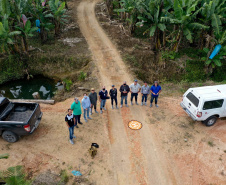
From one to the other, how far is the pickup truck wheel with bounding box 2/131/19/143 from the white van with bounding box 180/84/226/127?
898 cm

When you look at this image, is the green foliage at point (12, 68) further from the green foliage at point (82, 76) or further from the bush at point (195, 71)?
the bush at point (195, 71)

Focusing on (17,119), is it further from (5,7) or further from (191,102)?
(5,7)

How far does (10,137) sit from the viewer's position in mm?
9070

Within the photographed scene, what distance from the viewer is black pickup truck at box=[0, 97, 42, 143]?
8672 mm

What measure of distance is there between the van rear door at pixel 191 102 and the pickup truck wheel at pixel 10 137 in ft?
29.2

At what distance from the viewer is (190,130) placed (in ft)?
33.9

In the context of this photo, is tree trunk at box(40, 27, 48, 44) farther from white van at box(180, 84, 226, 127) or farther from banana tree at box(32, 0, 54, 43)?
white van at box(180, 84, 226, 127)

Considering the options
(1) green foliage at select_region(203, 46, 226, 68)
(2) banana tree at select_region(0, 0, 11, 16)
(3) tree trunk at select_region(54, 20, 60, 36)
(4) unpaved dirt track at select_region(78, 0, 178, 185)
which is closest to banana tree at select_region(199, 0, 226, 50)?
(1) green foliage at select_region(203, 46, 226, 68)

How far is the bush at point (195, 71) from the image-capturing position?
640 inches

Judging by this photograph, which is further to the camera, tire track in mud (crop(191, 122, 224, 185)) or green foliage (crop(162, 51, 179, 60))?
green foliage (crop(162, 51, 179, 60))

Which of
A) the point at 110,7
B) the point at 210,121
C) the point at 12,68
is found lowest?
the point at 210,121

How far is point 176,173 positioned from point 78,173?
13.8ft

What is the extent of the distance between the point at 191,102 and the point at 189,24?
755 cm

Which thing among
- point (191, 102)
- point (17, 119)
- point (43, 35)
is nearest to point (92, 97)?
point (17, 119)
